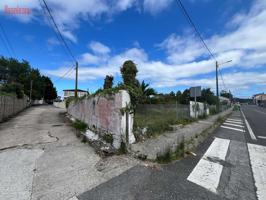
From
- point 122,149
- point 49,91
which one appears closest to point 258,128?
point 122,149

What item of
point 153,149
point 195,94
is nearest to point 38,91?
point 195,94

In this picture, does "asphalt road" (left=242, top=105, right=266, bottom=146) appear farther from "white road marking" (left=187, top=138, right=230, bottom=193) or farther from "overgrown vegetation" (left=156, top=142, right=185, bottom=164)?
"overgrown vegetation" (left=156, top=142, right=185, bottom=164)

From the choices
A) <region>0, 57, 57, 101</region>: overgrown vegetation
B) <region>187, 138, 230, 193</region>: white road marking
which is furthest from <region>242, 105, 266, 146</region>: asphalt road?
<region>0, 57, 57, 101</region>: overgrown vegetation

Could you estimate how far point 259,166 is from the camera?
4.04 m

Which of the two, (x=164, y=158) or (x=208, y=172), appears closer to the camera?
(x=208, y=172)

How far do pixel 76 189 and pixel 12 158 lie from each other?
2.76 meters

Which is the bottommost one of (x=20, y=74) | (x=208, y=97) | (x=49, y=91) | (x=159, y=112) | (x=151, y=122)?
(x=151, y=122)

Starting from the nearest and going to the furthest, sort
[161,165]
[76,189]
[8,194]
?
[8,194] < [76,189] < [161,165]

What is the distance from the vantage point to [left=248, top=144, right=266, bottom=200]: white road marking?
9.71ft

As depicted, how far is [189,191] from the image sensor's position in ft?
9.46

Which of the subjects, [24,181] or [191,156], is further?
[191,156]

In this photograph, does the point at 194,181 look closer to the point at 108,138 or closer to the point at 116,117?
the point at 116,117

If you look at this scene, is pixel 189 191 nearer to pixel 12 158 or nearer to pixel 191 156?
pixel 191 156

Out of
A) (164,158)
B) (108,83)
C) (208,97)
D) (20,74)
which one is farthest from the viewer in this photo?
(20,74)
